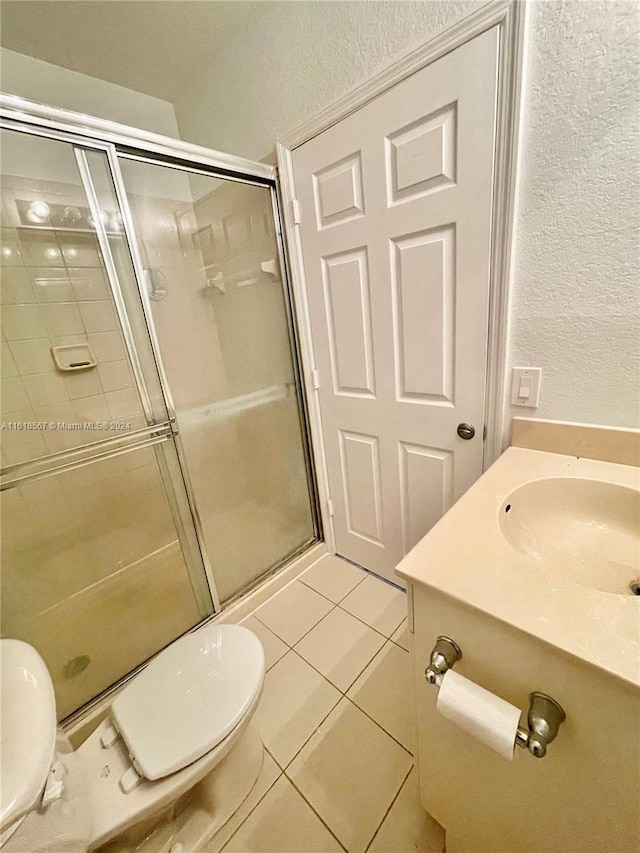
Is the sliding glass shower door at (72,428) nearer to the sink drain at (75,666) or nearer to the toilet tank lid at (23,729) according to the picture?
the sink drain at (75,666)

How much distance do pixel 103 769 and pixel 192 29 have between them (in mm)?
2440

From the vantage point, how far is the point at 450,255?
1.04 meters

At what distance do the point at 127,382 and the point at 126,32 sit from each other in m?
1.38

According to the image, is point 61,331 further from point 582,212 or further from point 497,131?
point 582,212

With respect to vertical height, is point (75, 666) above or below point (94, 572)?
below

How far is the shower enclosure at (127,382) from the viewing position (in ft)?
3.71

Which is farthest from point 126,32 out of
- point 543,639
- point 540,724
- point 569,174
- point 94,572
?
point 540,724

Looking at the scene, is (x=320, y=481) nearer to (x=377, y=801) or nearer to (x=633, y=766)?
(x=377, y=801)

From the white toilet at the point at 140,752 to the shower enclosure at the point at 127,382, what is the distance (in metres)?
0.53

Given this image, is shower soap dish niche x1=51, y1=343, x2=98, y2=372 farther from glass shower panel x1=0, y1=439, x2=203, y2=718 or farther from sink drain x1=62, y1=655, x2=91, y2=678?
sink drain x1=62, y1=655, x2=91, y2=678

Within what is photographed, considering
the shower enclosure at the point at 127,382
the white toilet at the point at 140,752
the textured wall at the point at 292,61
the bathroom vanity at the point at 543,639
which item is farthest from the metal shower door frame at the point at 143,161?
the bathroom vanity at the point at 543,639

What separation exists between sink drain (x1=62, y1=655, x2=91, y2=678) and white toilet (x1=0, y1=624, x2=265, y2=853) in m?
0.49

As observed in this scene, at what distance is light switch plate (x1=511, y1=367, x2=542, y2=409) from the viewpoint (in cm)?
98

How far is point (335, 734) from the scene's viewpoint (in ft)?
3.56
